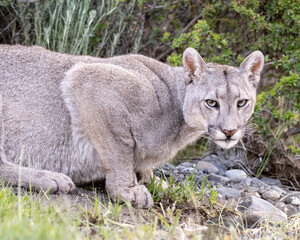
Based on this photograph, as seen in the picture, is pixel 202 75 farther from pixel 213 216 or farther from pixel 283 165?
pixel 283 165

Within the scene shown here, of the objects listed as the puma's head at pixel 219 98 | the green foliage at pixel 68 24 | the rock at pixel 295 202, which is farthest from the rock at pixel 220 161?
the puma's head at pixel 219 98

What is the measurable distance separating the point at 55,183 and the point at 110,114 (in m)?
0.86

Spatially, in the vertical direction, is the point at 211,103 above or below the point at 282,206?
above

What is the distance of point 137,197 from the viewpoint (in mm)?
4848

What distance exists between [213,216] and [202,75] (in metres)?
1.44

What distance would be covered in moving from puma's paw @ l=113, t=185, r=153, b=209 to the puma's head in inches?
34.0

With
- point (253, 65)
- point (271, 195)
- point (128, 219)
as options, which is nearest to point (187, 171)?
point (271, 195)

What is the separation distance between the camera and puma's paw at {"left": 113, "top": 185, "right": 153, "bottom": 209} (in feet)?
15.9

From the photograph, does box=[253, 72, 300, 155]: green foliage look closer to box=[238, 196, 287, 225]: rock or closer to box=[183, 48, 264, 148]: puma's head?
box=[183, 48, 264, 148]: puma's head

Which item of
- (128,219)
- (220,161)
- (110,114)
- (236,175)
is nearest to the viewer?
(128,219)

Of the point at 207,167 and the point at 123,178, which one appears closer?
the point at 123,178

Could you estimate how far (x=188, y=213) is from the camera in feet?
16.3

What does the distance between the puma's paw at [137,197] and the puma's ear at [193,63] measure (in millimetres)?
1315

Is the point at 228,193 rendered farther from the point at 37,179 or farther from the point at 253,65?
the point at 37,179
